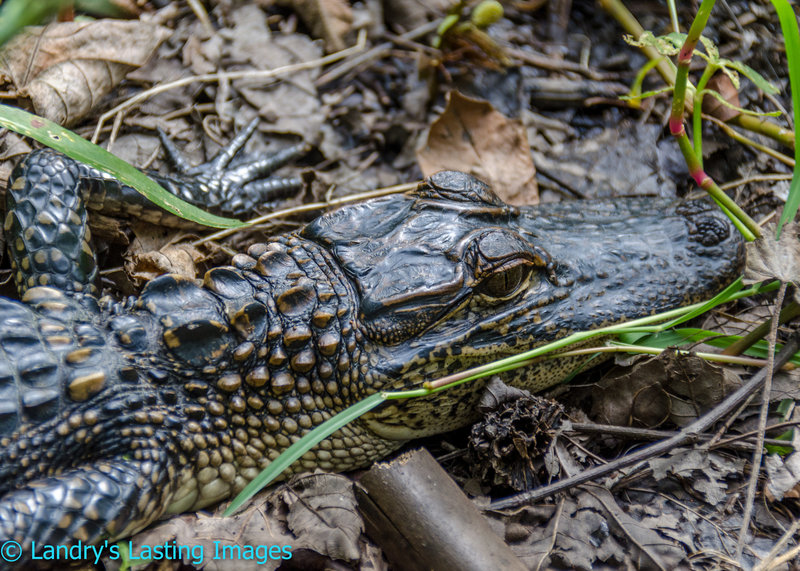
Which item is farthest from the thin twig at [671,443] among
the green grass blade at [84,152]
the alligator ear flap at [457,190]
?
the green grass blade at [84,152]

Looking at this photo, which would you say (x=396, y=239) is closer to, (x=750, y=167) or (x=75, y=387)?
(x=75, y=387)

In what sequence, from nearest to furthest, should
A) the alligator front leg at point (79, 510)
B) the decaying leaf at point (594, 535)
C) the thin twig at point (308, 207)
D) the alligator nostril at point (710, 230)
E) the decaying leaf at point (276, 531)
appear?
the alligator front leg at point (79, 510)
the decaying leaf at point (276, 531)
the decaying leaf at point (594, 535)
the alligator nostril at point (710, 230)
the thin twig at point (308, 207)

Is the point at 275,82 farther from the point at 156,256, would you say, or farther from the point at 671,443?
the point at 671,443

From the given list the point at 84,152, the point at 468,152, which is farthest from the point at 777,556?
the point at 84,152

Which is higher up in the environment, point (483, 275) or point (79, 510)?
point (483, 275)

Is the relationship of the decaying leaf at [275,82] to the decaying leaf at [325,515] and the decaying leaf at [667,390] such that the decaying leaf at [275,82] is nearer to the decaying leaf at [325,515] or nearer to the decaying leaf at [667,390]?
the decaying leaf at [325,515]

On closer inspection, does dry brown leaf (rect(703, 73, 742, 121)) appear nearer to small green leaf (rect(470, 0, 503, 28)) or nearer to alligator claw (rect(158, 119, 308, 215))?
small green leaf (rect(470, 0, 503, 28))
